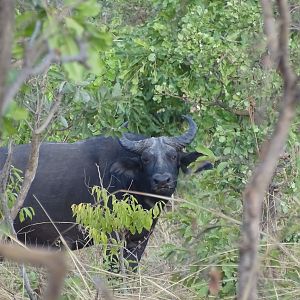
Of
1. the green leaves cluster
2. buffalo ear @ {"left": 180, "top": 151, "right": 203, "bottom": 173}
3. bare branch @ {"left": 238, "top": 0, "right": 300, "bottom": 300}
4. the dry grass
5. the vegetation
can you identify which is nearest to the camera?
bare branch @ {"left": 238, "top": 0, "right": 300, "bottom": 300}

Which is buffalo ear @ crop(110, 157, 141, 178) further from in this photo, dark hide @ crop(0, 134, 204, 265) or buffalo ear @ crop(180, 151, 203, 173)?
buffalo ear @ crop(180, 151, 203, 173)

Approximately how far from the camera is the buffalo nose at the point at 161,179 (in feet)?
24.1

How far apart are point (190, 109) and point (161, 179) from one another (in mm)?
681

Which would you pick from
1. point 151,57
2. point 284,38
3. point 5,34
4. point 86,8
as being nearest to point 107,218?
point 151,57

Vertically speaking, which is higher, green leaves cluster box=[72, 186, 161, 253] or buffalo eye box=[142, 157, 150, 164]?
green leaves cluster box=[72, 186, 161, 253]

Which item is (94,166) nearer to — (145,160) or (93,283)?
(145,160)

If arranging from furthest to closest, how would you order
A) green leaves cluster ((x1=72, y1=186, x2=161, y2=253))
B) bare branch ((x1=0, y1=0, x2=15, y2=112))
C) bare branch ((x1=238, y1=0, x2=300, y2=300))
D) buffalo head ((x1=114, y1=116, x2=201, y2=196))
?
1. buffalo head ((x1=114, y1=116, x2=201, y2=196))
2. green leaves cluster ((x1=72, y1=186, x2=161, y2=253))
3. bare branch ((x1=238, y1=0, x2=300, y2=300))
4. bare branch ((x1=0, y1=0, x2=15, y2=112))

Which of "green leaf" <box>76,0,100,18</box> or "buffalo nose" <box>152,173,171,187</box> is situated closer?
"green leaf" <box>76,0,100,18</box>

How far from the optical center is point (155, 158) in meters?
7.68

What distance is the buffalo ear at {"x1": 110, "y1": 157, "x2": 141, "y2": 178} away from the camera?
7727 mm

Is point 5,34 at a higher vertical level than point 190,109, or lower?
higher

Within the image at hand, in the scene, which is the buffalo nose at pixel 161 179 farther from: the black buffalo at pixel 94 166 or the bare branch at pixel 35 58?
the bare branch at pixel 35 58

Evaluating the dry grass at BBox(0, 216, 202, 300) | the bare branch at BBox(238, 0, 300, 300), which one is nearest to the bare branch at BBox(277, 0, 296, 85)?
the bare branch at BBox(238, 0, 300, 300)

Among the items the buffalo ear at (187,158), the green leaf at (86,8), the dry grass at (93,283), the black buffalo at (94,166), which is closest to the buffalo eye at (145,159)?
the black buffalo at (94,166)
